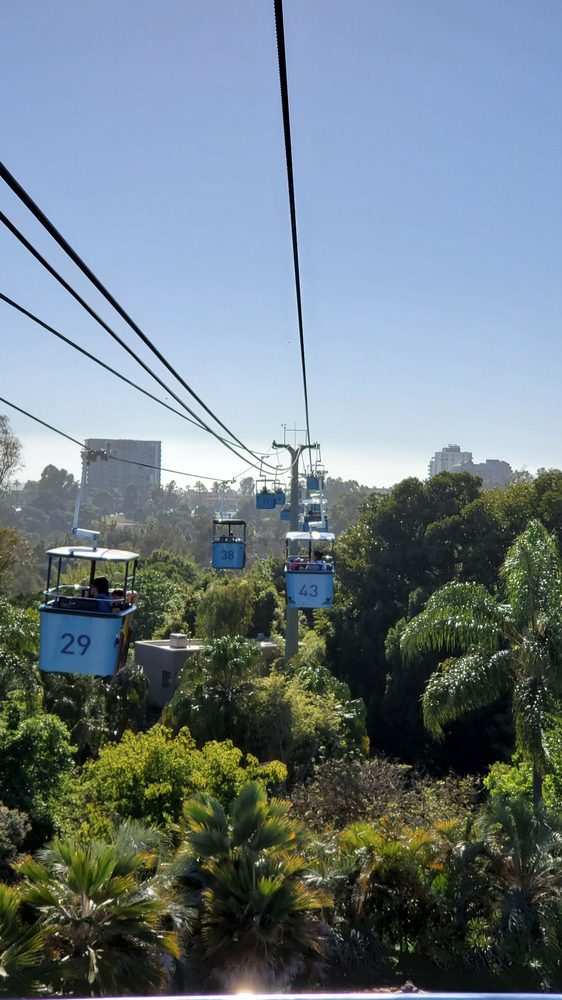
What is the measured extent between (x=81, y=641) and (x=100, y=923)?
10.2 ft

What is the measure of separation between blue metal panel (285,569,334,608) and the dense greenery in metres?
2.57

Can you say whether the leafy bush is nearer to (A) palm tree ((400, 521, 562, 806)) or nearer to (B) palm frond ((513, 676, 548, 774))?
(A) palm tree ((400, 521, 562, 806))

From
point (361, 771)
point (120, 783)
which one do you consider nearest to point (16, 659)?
point (120, 783)

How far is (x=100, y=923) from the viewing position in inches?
317

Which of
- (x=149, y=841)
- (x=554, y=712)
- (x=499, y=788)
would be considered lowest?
(x=499, y=788)

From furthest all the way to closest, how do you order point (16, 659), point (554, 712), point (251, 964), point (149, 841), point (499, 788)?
point (16, 659)
point (499, 788)
point (554, 712)
point (149, 841)
point (251, 964)

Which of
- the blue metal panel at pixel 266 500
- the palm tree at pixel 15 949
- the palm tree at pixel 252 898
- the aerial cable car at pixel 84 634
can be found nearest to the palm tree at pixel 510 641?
the palm tree at pixel 252 898

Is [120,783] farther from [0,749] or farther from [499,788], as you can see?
[499,788]

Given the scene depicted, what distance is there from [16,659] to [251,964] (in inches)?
478

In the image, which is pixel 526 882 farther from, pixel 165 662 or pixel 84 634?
pixel 165 662

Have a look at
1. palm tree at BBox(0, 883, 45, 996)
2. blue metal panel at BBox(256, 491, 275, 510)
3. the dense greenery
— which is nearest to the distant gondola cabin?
the dense greenery

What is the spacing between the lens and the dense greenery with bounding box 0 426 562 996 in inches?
330

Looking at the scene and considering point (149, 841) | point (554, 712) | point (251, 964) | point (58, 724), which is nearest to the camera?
point (251, 964)

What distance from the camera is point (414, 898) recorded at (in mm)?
10594
